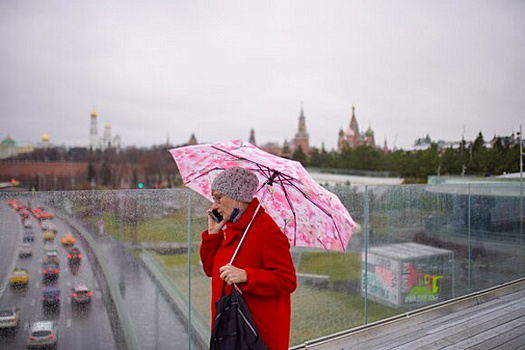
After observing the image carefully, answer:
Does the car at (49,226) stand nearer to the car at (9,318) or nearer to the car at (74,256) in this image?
the car at (74,256)

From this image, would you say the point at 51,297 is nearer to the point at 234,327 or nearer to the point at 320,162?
the point at 234,327

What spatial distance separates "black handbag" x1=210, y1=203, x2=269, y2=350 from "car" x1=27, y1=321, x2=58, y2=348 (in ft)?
3.79

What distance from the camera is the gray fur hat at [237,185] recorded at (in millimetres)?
1783

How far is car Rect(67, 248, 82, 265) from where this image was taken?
7.70ft

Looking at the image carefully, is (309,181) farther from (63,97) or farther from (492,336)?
(63,97)

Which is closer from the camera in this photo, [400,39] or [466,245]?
[466,245]

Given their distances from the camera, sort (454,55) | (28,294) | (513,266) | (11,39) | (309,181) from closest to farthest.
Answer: (309,181) < (28,294) < (513,266) < (454,55) < (11,39)

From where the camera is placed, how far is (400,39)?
32.6 meters

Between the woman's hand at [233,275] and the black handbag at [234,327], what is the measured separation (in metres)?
0.08

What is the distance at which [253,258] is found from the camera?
1.73m

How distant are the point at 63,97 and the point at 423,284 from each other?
101 metres

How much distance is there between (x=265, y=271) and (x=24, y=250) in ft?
4.78

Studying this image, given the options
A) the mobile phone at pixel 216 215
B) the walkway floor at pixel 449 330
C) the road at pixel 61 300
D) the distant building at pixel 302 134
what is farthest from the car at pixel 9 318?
the distant building at pixel 302 134

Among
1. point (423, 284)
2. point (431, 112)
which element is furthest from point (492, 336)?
point (431, 112)
